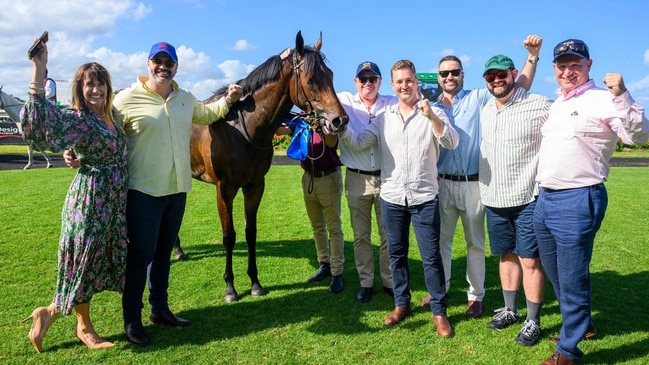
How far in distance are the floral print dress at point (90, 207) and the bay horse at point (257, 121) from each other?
131 centimetres

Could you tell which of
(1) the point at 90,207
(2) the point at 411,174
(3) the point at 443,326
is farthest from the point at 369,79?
(1) the point at 90,207

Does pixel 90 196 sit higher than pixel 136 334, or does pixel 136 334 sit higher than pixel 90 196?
pixel 90 196

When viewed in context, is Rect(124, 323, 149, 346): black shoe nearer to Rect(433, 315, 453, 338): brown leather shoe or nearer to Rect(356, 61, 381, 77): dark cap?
Rect(433, 315, 453, 338): brown leather shoe

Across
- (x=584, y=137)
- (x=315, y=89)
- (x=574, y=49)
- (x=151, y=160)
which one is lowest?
(x=151, y=160)

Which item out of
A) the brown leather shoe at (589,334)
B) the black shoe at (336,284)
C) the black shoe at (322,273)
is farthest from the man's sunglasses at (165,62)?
the brown leather shoe at (589,334)

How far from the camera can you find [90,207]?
318cm

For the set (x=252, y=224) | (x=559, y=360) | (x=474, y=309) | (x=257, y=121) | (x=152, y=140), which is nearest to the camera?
(x=559, y=360)

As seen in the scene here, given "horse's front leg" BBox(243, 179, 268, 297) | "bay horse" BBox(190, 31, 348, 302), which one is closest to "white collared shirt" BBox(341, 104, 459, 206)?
"bay horse" BBox(190, 31, 348, 302)

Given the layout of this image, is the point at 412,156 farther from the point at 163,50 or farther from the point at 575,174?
the point at 163,50

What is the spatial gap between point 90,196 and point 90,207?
3.1 inches

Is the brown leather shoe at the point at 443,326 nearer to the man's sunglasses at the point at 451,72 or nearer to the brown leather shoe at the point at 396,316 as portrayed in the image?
the brown leather shoe at the point at 396,316

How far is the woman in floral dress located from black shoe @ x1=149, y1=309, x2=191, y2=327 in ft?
2.24

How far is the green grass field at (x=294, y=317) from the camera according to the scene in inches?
132

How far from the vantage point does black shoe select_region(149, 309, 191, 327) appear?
3879 mm
